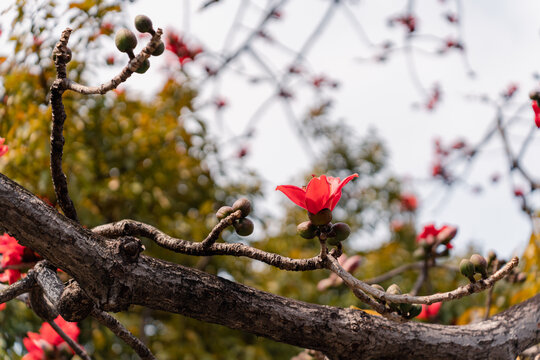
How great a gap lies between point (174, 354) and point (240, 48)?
1.73 meters

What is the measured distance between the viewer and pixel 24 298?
1336mm

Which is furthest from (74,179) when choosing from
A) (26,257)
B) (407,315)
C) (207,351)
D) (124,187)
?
(407,315)

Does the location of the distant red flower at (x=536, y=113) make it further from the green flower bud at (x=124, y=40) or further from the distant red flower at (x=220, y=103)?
the distant red flower at (x=220, y=103)

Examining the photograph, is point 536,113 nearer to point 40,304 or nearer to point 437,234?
point 437,234

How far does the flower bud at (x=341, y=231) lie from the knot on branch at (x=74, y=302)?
48 cm

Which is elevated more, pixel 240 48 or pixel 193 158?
pixel 240 48

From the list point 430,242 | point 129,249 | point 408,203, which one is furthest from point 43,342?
point 408,203

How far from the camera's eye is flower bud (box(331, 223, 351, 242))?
1104 millimetres

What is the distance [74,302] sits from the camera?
100cm

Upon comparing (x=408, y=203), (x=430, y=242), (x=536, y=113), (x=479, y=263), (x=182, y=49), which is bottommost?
(x=479, y=263)

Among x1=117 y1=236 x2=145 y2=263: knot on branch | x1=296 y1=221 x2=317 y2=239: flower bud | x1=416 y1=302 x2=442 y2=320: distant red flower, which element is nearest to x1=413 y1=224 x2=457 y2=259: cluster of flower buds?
x1=416 y1=302 x2=442 y2=320: distant red flower

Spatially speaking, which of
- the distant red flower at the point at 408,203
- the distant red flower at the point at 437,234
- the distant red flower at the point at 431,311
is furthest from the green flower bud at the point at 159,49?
the distant red flower at the point at 408,203

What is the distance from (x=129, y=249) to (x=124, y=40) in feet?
1.25

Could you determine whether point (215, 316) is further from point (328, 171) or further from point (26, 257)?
point (328, 171)
